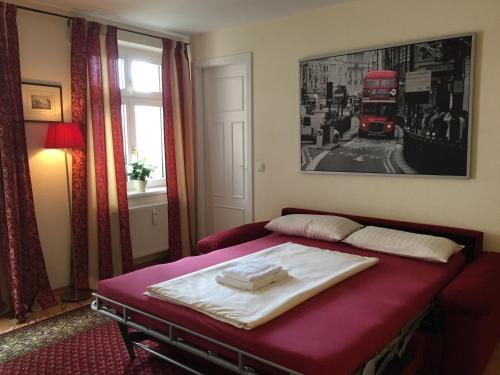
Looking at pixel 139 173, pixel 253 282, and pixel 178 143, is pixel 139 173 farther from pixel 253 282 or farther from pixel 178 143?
pixel 253 282

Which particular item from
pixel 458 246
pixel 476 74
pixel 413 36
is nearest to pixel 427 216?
pixel 458 246

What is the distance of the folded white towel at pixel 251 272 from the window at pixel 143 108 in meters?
2.45

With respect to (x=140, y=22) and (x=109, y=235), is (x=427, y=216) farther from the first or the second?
(x=140, y=22)

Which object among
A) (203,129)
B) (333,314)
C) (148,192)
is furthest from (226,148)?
(333,314)

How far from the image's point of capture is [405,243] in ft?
9.41

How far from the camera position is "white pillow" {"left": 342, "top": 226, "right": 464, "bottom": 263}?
2.72 m

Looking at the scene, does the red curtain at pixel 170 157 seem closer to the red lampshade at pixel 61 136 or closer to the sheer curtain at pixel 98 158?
the sheer curtain at pixel 98 158

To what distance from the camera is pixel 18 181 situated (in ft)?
10.6

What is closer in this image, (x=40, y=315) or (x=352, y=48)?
(x=40, y=315)

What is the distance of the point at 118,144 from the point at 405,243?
2.68 m

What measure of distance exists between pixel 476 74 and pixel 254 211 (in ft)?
7.76

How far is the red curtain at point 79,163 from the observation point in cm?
356

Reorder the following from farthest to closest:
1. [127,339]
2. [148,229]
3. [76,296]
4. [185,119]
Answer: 1. [185,119]
2. [148,229]
3. [76,296]
4. [127,339]

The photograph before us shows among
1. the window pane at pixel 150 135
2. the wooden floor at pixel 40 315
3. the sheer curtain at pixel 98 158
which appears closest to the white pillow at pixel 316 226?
the sheer curtain at pixel 98 158
